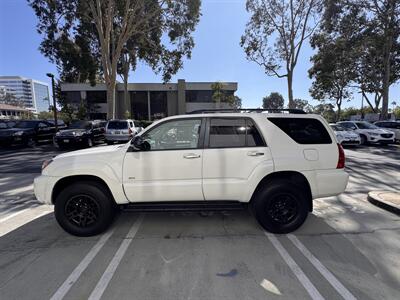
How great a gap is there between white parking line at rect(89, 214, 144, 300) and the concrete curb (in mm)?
4750

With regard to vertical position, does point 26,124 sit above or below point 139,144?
above

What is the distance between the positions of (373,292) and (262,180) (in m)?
1.94

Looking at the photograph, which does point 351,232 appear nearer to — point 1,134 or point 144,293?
point 144,293

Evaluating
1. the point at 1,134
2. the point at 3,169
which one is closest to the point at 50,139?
the point at 1,134

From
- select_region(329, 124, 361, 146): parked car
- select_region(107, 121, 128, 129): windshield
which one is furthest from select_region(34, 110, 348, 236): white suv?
select_region(329, 124, 361, 146): parked car

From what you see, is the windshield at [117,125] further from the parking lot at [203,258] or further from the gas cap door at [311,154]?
the gas cap door at [311,154]

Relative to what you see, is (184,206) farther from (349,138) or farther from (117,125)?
(349,138)

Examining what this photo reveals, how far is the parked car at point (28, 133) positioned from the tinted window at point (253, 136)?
1729 centimetres

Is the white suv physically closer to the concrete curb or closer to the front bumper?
the front bumper

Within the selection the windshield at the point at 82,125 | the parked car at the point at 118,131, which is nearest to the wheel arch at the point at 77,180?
the parked car at the point at 118,131

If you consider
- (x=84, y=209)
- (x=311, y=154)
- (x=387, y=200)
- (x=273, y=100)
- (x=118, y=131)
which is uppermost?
(x=273, y=100)

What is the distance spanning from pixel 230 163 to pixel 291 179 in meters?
1.07

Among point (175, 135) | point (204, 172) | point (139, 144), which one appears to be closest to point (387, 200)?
point (204, 172)

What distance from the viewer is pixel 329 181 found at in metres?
4.35
